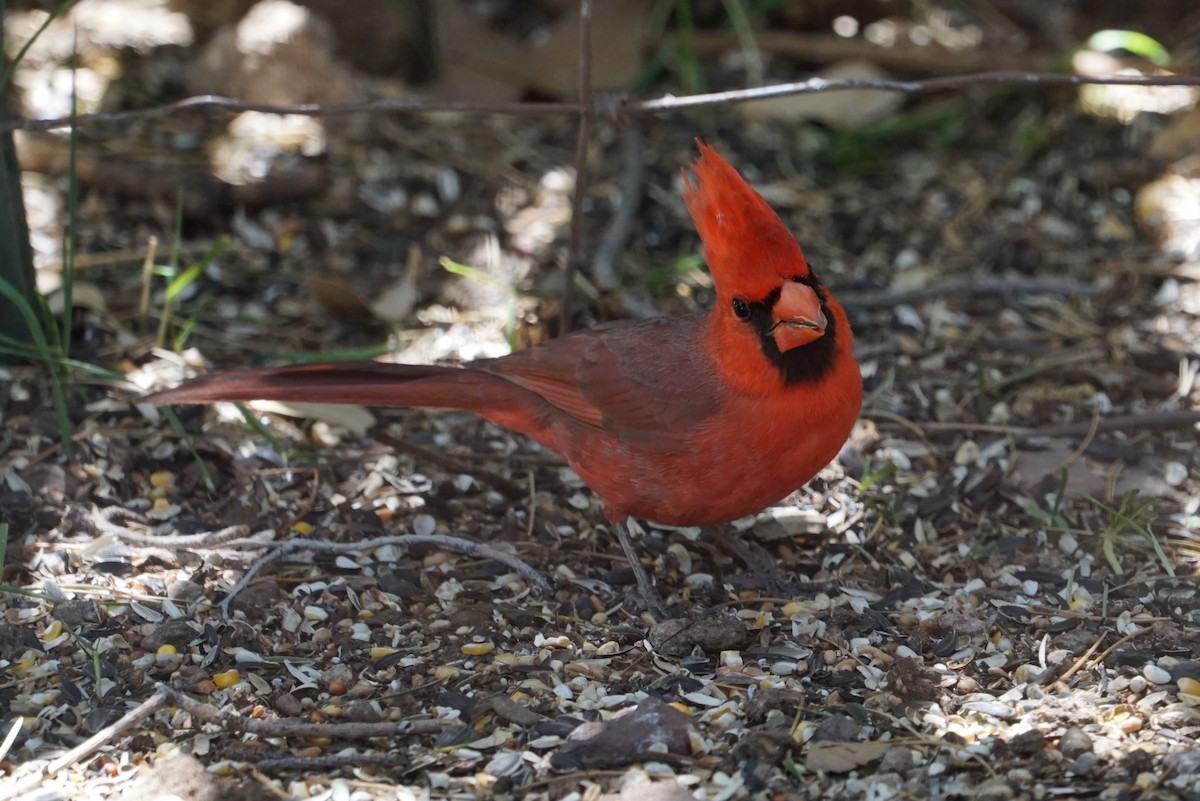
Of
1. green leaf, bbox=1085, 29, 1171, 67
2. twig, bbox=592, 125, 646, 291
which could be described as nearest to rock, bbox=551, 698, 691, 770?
twig, bbox=592, 125, 646, 291

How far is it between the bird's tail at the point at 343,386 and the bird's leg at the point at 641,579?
433 mm

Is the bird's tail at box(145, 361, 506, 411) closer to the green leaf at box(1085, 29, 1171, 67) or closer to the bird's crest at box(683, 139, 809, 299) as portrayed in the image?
the bird's crest at box(683, 139, 809, 299)

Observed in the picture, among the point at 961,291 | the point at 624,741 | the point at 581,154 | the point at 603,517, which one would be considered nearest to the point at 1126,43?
the point at 961,291

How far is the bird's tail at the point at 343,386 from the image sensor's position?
2947 millimetres

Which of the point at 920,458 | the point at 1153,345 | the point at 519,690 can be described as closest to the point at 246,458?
the point at 519,690

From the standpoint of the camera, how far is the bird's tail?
2.95 metres

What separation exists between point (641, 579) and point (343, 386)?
0.76 m

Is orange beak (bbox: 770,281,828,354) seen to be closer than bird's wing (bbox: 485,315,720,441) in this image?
Yes

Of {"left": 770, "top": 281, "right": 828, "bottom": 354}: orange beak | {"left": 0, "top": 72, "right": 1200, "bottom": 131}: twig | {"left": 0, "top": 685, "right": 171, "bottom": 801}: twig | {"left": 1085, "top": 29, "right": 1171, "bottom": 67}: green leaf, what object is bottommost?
{"left": 0, "top": 685, "right": 171, "bottom": 801}: twig

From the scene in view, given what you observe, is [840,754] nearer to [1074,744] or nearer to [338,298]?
[1074,744]

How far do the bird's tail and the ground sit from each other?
0.73 ft

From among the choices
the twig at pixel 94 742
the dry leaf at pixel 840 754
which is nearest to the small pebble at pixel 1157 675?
the dry leaf at pixel 840 754

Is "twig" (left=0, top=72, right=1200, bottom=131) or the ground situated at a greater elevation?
"twig" (left=0, top=72, right=1200, bottom=131)

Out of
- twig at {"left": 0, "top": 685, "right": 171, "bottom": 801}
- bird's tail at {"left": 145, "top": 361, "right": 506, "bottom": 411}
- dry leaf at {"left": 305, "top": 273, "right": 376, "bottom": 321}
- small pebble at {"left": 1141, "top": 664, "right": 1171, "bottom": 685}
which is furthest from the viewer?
dry leaf at {"left": 305, "top": 273, "right": 376, "bottom": 321}
